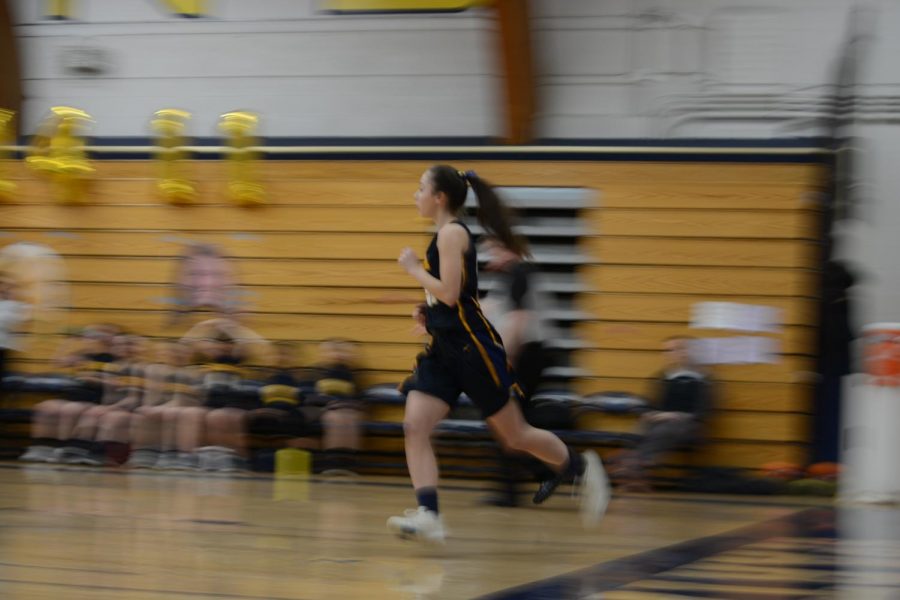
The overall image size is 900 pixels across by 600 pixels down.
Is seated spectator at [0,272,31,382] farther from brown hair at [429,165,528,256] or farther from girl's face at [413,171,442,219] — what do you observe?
girl's face at [413,171,442,219]

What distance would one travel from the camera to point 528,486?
323 inches

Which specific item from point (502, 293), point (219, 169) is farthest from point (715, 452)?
point (219, 169)

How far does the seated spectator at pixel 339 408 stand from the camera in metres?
8.92

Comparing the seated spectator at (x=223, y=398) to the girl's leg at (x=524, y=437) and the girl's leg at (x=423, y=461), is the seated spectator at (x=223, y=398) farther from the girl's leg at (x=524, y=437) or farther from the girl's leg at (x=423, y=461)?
the girl's leg at (x=423, y=461)

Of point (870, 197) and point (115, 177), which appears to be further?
point (115, 177)

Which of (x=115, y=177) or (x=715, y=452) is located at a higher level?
(x=115, y=177)

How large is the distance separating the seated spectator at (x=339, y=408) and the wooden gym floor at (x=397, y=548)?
128 centimetres

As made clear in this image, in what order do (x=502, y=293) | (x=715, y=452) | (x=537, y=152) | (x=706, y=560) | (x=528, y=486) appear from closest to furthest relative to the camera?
(x=706, y=560)
(x=502, y=293)
(x=528, y=486)
(x=715, y=452)
(x=537, y=152)

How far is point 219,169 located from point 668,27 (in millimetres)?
3739

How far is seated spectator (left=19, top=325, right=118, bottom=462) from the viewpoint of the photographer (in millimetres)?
9305

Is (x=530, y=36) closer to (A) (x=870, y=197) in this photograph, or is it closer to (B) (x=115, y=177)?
(A) (x=870, y=197)

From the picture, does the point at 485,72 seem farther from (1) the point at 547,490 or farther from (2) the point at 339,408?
(1) the point at 547,490

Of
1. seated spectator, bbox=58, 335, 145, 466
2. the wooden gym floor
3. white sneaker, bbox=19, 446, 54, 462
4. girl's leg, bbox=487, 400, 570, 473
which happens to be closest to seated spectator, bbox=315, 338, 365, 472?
the wooden gym floor

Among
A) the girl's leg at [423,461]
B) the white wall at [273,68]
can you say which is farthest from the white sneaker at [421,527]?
the white wall at [273,68]
